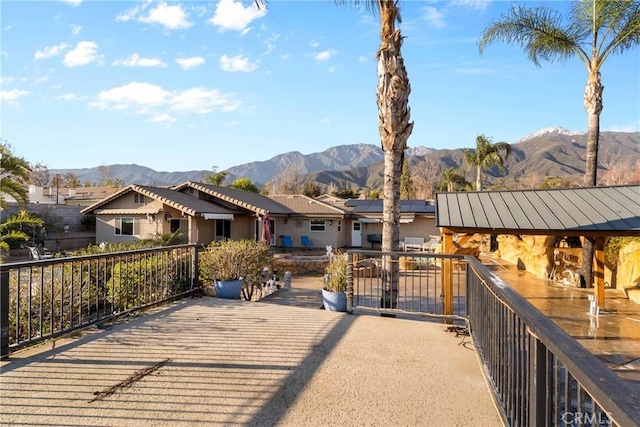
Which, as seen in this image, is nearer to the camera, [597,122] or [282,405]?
[282,405]

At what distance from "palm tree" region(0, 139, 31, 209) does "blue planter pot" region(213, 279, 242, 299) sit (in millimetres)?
3824

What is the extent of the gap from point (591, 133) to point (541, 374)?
1412 cm

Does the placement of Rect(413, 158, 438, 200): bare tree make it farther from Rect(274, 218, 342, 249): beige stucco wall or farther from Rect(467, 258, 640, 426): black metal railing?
Rect(467, 258, 640, 426): black metal railing

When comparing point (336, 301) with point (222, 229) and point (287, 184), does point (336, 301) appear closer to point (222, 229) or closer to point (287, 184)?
point (222, 229)

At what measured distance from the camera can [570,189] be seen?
31.4 feet

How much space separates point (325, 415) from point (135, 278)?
15.1ft

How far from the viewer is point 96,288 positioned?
5.60m

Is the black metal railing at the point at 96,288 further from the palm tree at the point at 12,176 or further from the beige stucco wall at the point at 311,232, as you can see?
the beige stucco wall at the point at 311,232

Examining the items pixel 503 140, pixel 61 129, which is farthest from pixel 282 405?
pixel 503 140

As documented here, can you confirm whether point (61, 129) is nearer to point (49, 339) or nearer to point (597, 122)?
point (49, 339)

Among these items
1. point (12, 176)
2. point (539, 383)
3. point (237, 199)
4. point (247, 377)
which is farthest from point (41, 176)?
point (539, 383)

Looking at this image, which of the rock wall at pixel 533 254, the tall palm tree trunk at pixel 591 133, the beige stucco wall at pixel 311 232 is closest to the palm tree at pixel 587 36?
the tall palm tree trunk at pixel 591 133

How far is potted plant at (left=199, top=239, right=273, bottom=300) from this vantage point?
23.3 feet

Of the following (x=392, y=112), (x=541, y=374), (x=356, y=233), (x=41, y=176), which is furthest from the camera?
(x=41, y=176)
